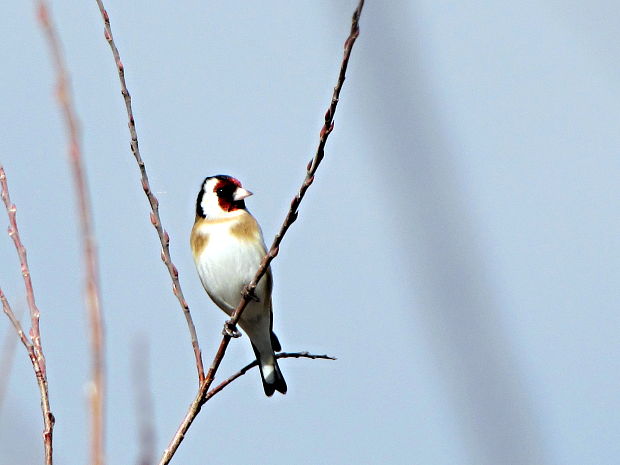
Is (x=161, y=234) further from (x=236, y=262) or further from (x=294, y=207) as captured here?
(x=236, y=262)

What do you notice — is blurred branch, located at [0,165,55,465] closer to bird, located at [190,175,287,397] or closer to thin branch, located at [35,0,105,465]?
thin branch, located at [35,0,105,465]

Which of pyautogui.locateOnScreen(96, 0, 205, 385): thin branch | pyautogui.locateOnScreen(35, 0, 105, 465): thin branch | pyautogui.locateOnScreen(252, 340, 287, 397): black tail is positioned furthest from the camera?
pyautogui.locateOnScreen(252, 340, 287, 397): black tail

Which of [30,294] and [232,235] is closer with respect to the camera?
[30,294]

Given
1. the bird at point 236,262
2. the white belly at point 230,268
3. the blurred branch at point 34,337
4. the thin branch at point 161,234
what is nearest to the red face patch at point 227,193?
the bird at point 236,262

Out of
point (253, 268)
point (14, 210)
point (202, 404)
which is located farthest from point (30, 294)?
point (253, 268)

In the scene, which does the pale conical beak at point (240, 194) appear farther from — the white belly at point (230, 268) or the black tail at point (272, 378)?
the black tail at point (272, 378)

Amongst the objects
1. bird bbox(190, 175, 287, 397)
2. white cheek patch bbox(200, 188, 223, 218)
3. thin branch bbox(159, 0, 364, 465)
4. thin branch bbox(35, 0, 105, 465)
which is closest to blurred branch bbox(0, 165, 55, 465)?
thin branch bbox(159, 0, 364, 465)

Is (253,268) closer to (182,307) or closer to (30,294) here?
(182,307)

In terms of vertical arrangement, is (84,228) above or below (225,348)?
above

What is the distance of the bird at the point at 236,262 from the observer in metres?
5.17

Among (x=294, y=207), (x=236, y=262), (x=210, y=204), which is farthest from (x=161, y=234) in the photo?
(x=210, y=204)

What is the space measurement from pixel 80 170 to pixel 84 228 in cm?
9

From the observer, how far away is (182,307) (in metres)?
3.27

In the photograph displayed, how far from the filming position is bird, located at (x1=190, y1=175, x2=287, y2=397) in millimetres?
5168
